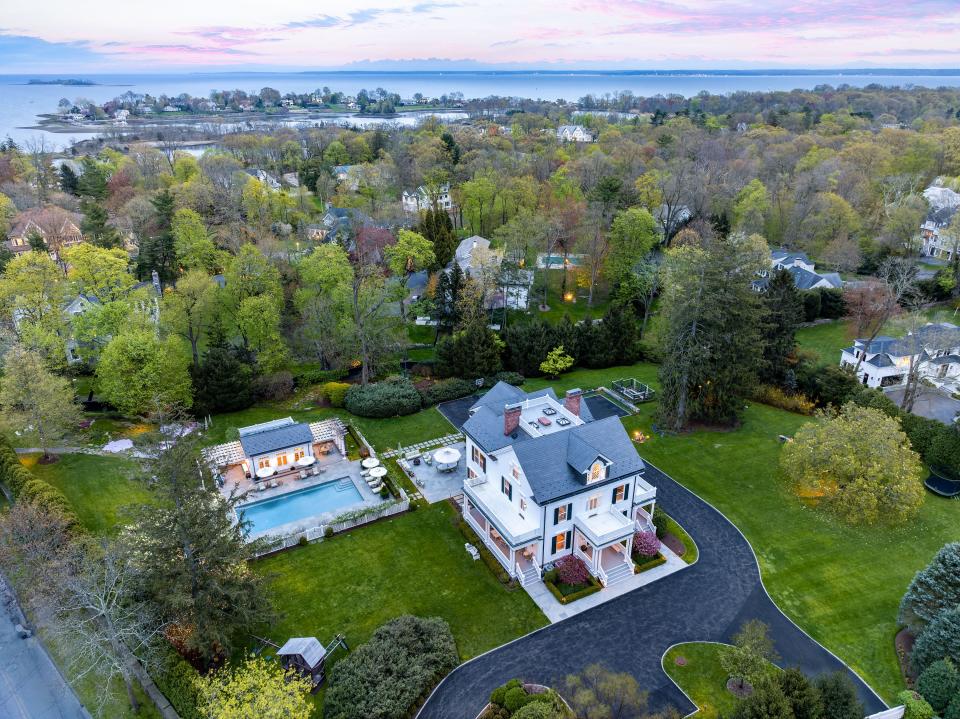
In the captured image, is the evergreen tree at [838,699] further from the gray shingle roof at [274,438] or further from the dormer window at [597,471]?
the gray shingle roof at [274,438]

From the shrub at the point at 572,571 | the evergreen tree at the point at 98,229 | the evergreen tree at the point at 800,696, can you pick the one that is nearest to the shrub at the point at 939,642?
the evergreen tree at the point at 800,696

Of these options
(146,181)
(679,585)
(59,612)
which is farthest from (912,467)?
(146,181)

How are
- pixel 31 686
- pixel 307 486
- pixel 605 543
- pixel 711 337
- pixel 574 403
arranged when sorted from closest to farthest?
pixel 31 686, pixel 605 543, pixel 574 403, pixel 307 486, pixel 711 337

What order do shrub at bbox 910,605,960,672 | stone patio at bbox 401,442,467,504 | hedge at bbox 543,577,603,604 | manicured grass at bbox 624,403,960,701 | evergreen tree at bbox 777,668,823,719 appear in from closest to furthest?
1. evergreen tree at bbox 777,668,823,719
2. shrub at bbox 910,605,960,672
3. manicured grass at bbox 624,403,960,701
4. hedge at bbox 543,577,603,604
5. stone patio at bbox 401,442,467,504

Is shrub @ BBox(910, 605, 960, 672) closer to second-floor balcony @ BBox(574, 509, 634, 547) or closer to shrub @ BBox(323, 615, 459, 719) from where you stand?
second-floor balcony @ BBox(574, 509, 634, 547)

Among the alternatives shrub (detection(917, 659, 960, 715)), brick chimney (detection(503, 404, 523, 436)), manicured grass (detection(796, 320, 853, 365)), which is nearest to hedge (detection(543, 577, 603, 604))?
brick chimney (detection(503, 404, 523, 436))

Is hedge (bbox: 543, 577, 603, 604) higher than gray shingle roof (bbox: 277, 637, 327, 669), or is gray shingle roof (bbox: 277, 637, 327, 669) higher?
gray shingle roof (bbox: 277, 637, 327, 669)

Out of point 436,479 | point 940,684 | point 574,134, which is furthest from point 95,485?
point 574,134

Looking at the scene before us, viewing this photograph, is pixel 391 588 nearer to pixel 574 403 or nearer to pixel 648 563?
pixel 648 563
